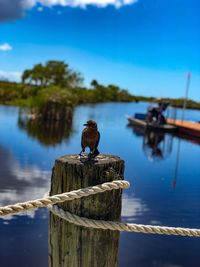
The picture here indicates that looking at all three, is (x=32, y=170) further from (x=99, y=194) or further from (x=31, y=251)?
(x=99, y=194)

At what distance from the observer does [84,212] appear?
6.44 ft

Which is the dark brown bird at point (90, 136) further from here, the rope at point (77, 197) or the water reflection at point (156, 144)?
the water reflection at point (156, 144)

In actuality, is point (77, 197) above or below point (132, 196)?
above

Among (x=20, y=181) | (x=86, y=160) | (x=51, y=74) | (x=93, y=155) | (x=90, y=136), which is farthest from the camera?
(x=51, y=74)

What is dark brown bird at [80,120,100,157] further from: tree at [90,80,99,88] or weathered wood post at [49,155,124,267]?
tree at [90,80,99,88]

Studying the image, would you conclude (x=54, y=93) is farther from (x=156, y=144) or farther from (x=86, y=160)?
(x=86, y=160)

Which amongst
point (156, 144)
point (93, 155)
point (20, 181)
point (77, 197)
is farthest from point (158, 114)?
point (77, 197)

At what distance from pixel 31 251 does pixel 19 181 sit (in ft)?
13.9

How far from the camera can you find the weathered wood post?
1938 millimetres

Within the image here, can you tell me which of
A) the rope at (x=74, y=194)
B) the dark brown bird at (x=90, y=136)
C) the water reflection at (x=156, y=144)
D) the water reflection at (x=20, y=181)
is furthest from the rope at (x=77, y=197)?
the water reflection at (x=156, y=144)

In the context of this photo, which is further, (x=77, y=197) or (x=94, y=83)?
(x=94, y=83)

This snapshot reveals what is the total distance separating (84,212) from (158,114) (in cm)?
2688

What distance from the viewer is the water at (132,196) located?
619 cm

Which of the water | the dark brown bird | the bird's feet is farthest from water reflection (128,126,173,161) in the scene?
the bird's feet
